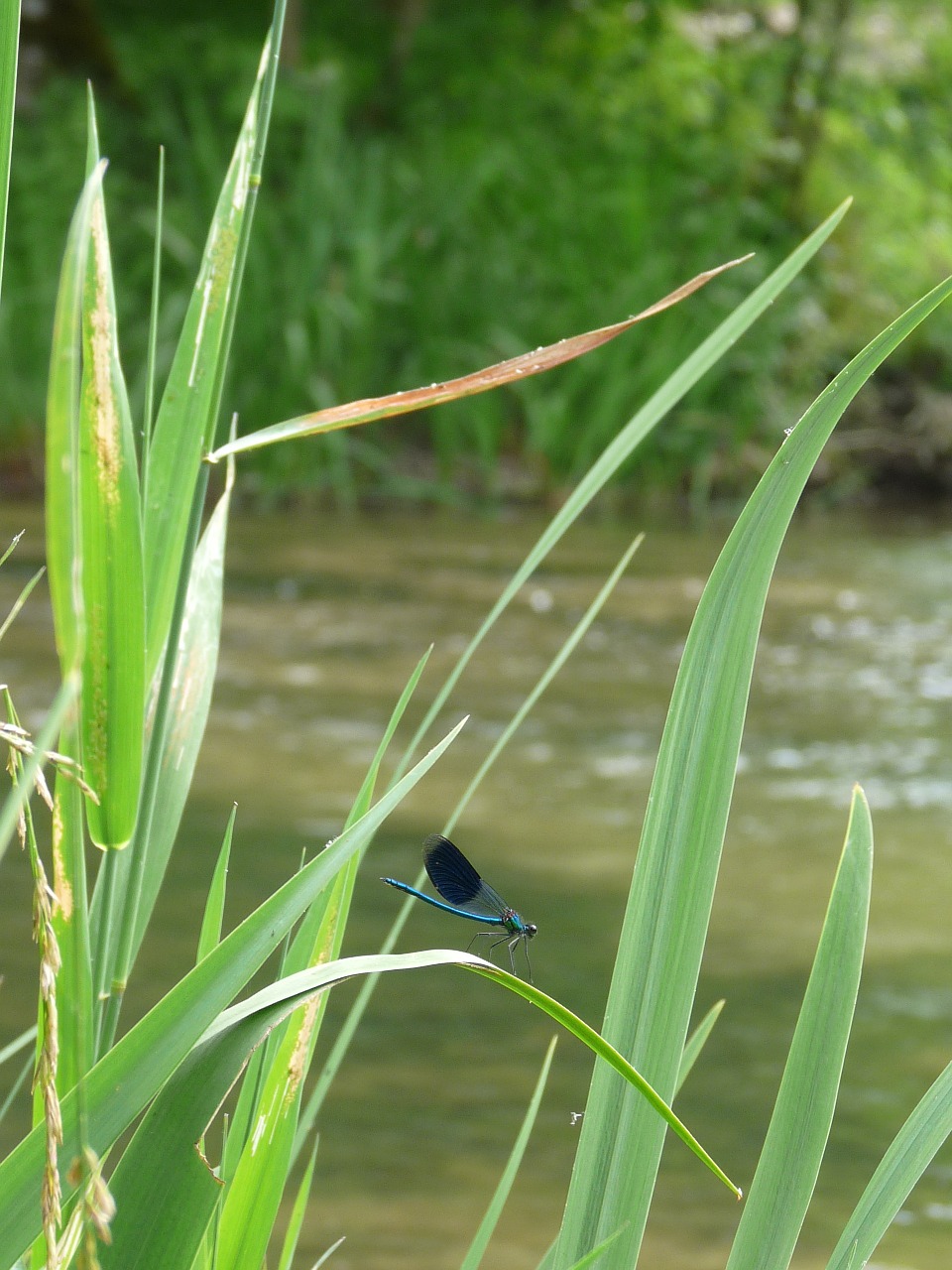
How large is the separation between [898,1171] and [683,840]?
15 cm

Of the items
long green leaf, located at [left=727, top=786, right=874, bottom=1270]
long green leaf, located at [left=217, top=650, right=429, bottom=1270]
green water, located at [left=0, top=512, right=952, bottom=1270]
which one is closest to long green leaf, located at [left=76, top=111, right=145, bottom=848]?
long green leaf, located at [left=217, top=650, right=429, bottom=1270]

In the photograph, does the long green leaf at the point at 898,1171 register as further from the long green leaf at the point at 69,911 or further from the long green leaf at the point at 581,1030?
the long green leaf at the point at 69,911

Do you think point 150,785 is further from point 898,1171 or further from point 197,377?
point 898,1171

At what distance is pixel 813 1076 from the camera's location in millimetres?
598

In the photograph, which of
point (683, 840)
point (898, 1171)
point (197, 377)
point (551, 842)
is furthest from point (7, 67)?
point (551, 842)

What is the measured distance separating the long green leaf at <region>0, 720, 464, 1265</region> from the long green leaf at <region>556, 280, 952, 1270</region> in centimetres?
15

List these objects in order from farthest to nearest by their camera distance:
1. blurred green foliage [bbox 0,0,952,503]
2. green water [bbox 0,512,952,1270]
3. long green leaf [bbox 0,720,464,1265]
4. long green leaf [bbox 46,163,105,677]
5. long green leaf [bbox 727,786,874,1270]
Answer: blurred green foliage [bbox 0,0,952,503]
green water [bbox 0,512,952,1270]
long green leaf [bbox 727,786,874,1270]
long green leaf [bbox 0,720,464,1265]
long green leaf [bbox 46,163,105,677]

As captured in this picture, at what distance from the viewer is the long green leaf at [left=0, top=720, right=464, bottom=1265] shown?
0.48m

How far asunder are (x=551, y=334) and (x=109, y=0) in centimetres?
467

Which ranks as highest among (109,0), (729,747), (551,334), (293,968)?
(109,0)

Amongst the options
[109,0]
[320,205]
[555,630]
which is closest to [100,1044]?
[555,630]

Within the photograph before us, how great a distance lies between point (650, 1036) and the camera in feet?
1.96

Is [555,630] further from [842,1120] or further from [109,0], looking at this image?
[109,0]

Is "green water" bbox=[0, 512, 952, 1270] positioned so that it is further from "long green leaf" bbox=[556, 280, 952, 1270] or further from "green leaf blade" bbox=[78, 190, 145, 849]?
"green leaf blade" bbox=[78, 190, 145, 849]
